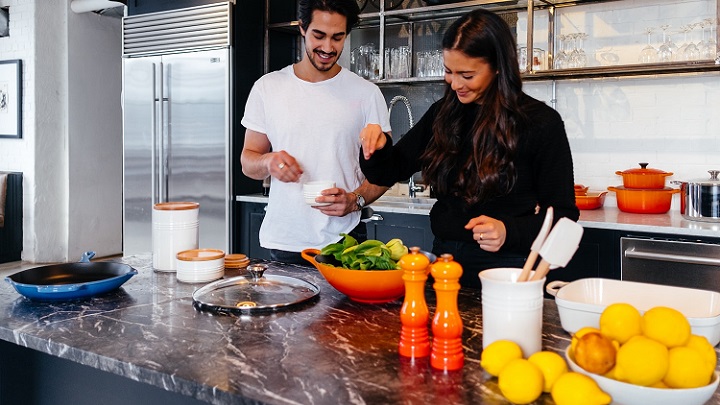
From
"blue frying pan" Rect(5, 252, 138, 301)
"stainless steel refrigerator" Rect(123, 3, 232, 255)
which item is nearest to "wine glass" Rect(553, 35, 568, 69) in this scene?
"stainless steel refrigerator" Rect(123, 3, 232, 255)

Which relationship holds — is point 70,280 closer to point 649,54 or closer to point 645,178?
point 645,178

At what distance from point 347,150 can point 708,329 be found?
1.55 m

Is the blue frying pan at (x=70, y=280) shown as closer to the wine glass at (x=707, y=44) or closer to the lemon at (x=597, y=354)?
the lemon at (x=597, y=354)

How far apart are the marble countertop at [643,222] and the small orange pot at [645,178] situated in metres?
0.16

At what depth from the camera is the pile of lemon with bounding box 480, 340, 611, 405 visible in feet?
3.26

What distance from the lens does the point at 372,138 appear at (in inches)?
78.9

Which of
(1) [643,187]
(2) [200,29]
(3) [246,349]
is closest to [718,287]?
(1) [643,187]

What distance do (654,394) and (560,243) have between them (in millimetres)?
282

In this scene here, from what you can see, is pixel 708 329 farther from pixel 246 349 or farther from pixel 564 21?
pixel 564 21

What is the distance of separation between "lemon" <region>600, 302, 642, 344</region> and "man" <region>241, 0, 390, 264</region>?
4.49 feet

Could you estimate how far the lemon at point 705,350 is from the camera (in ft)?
3.34

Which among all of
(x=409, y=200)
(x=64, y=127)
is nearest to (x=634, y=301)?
(x=409, y=200)

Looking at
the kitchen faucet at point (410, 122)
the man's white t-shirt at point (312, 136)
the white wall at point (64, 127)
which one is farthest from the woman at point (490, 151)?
the white wall at point (64, 127)

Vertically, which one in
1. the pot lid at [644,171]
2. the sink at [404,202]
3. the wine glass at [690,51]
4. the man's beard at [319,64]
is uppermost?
the wine glass at [690,51]
